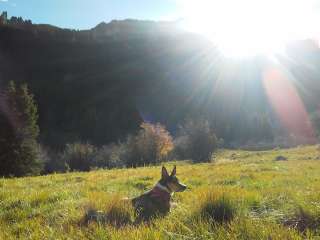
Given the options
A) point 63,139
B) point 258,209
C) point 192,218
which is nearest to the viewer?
point 192,218

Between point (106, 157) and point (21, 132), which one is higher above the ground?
point (21, 132)

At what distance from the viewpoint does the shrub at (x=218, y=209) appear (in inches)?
238

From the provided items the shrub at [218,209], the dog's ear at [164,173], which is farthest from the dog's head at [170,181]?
the shrub at [218,209]

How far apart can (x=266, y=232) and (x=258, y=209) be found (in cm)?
245

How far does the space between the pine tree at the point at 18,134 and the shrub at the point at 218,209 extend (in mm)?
39956

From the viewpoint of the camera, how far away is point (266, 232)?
4.59 m

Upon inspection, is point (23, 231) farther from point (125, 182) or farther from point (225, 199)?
point (125, 182)

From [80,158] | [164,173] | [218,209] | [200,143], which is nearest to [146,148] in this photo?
[200,143]

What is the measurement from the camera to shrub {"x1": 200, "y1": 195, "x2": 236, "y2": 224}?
19.8 feet

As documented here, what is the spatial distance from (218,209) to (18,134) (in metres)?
43.7

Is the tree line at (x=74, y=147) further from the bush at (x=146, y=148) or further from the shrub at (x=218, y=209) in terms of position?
the shrub at (x=218, y=209)

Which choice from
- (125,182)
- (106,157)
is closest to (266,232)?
(125,182)

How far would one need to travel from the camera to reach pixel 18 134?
152 feet

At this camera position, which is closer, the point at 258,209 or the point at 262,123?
the point at 258,209
